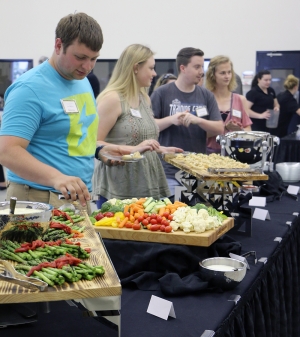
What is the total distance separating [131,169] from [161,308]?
4.25ft

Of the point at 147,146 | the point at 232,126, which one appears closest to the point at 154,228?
the point at 147,146

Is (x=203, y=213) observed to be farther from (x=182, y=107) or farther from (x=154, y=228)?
(x=182, y=107)

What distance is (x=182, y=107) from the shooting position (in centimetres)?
303

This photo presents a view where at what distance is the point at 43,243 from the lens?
1157mm

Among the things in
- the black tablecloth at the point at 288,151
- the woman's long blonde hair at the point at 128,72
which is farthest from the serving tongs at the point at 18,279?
the black tablecloth at the point at 288,151

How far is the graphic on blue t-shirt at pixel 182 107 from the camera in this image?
303cm

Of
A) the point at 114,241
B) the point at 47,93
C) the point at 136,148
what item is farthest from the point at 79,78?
the point at 136,148

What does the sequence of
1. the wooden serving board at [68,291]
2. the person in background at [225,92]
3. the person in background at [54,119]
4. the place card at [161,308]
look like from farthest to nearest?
1. the person in background at [225,92]
2. the person in background at [54,119]
3. the place card at [161,308]
4. the wooden serving board at [68,291]

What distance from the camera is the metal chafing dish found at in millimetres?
2664

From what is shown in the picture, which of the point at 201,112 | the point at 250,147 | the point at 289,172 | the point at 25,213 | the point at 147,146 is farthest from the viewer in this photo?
the point at 289,172

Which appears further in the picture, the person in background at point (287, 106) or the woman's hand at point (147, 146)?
the person in background at point (287, 106)

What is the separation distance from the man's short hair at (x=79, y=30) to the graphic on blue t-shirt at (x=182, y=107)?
1.45 m

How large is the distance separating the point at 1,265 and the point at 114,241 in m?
0.59

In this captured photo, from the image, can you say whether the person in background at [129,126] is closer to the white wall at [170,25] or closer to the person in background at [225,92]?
the person in background at [225,92]
